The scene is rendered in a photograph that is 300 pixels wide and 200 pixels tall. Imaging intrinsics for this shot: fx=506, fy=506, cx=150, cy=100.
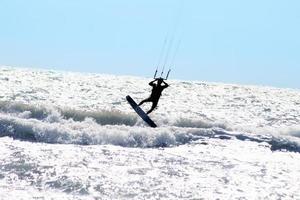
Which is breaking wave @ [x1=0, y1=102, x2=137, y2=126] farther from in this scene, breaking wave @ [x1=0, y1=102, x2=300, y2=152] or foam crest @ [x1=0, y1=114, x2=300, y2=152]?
foam crest @ [x1=0, y1=114, x2=300, y2=152]

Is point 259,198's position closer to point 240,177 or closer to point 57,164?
point 240,177

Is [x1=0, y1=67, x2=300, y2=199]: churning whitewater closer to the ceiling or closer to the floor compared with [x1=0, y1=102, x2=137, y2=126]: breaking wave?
closer to the ceiling

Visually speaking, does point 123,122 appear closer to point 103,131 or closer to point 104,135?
point 103,131

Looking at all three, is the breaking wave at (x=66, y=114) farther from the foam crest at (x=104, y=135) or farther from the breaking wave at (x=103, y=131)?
the foam crest at (x=104, y=135)

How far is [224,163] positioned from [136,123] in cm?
800

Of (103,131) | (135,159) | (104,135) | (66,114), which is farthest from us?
(66,114)

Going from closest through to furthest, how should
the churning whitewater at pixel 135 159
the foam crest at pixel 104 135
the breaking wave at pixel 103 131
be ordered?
the churning whitewater at pixel 135 159 → the foam crest at pixel 104 135 → the breaking wave at pixel 103 131

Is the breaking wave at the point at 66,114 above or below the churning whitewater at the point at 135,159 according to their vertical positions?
below

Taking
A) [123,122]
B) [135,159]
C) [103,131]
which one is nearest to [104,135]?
[103,131]

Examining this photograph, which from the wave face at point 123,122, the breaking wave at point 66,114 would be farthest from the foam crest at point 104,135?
the breaking wave at point 66,114

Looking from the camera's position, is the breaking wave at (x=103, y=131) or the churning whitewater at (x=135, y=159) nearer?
the churning whitewater at (x=135, y=159)

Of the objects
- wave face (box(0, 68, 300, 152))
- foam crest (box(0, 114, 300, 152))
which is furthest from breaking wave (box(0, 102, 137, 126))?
foam crest (box(0, 114, 300, 152))

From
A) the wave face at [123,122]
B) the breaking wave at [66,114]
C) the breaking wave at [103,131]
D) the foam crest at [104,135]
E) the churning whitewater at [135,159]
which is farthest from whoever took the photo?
the breaking wave at [66,114]

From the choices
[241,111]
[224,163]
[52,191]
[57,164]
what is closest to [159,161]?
[224,163]
